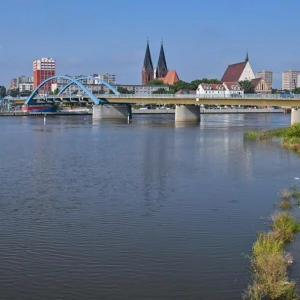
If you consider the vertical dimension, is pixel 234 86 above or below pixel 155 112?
above

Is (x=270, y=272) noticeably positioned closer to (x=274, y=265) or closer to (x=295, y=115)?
(x=274, y=265)

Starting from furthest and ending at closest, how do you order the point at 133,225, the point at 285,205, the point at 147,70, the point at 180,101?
the point at 147,70
the point at 180,101
the point at 285,205
the point at 133,225

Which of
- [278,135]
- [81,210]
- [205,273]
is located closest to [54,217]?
[81,210]

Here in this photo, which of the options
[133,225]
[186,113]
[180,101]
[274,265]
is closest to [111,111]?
[186,113]

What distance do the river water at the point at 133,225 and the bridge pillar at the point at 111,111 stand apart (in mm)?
55437

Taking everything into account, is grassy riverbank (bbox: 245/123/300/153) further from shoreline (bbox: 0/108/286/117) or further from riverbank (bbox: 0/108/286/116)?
riverbank (bbox: 0/108/286/116)

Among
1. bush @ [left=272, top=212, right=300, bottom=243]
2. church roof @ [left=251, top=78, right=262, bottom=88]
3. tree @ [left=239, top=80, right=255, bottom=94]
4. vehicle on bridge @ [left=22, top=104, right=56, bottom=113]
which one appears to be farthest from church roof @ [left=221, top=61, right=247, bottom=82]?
bush @ [left=272, top=212, right=300, bottom=243]

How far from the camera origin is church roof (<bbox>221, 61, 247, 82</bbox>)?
546 feet

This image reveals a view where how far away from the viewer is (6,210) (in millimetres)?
15062

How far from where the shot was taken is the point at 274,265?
8.96 metres

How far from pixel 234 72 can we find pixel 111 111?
301ft

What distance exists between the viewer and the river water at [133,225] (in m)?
9.45

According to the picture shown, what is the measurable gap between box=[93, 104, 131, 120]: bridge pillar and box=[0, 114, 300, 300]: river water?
5544cm

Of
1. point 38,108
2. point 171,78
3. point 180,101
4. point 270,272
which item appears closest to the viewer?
point 270,272
